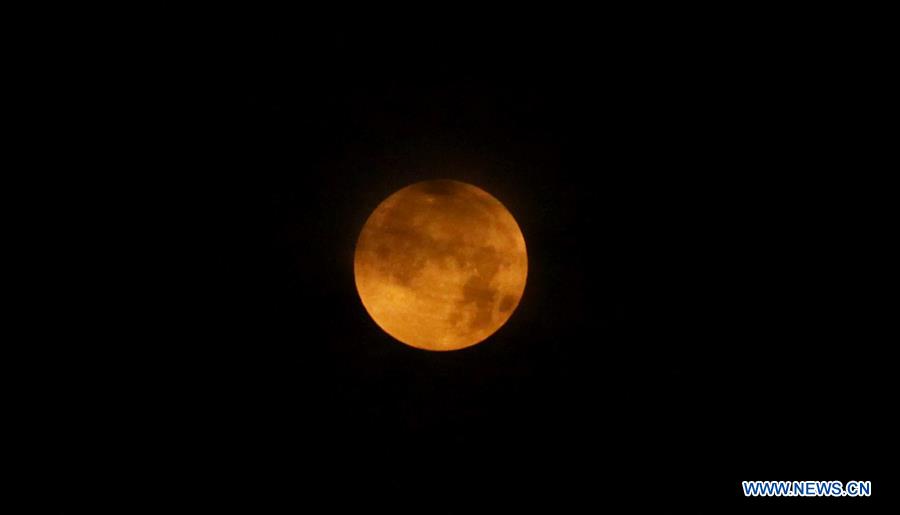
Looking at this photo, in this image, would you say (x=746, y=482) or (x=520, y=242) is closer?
(x=520, y=242)

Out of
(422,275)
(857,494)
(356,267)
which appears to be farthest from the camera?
(857,494)

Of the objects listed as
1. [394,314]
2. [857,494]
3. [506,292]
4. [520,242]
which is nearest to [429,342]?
[394,314]

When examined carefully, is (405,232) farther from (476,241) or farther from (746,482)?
(746,482)

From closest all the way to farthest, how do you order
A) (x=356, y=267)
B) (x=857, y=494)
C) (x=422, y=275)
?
(x=422, y=275) → (x=356, y=267) → (x=857, y=494)

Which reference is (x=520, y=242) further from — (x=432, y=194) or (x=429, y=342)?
(x=429, y=342)

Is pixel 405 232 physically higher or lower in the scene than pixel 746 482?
higher

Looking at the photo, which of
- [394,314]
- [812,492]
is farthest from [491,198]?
[812,492]

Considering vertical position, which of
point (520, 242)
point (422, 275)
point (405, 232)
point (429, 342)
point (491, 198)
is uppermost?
point (491, 198)

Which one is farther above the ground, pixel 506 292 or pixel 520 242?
pixel 520 242

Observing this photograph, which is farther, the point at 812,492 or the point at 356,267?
the point at 812,492
